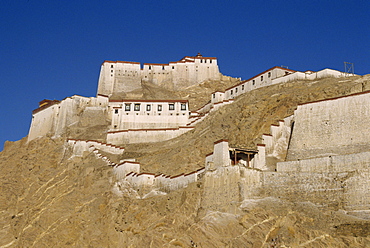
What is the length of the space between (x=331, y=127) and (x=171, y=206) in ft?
42.0

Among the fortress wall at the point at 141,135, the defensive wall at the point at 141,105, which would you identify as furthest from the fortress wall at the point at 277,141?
the fortress wall at the point at 141,135

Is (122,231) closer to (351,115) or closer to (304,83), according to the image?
(351,115)

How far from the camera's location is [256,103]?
50312mm

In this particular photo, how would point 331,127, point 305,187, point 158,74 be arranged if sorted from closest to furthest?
point 305,187 → point 331,127 → point 158,74

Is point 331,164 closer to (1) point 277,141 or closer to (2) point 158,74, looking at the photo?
(1) point 277,141

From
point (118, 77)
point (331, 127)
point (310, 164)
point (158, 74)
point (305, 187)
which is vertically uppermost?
point (158, 74)

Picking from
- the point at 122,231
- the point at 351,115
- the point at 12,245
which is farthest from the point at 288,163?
the point at 12,245

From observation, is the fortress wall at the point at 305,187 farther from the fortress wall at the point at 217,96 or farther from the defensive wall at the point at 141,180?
the fortress wall at the point at 217,96

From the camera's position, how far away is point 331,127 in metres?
37.3

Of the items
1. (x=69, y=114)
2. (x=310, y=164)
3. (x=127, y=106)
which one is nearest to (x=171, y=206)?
(x=310, y=164)

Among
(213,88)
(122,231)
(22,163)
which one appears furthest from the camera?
(213,88)

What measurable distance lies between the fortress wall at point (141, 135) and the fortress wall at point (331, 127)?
2207 centimetres

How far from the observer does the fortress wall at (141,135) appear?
2354 inches

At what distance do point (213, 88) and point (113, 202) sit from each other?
45951 mm
